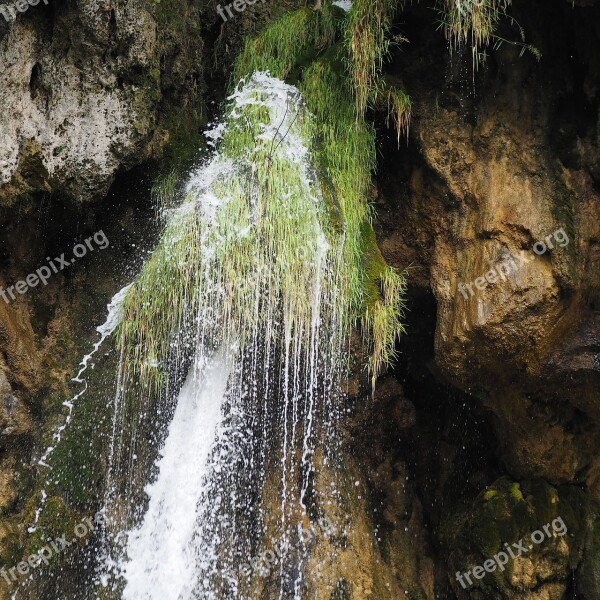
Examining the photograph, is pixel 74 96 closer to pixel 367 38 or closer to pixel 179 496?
pixel 367 38

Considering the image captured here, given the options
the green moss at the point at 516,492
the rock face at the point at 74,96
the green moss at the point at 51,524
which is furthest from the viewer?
the green moss at the point at 516,492

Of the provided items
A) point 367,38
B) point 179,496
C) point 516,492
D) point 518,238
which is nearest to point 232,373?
point 179,496

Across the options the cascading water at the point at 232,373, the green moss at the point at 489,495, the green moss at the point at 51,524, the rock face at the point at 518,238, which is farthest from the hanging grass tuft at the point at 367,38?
the green moss at the point at 51,524

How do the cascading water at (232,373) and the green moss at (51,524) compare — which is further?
the green moss at (51,524)

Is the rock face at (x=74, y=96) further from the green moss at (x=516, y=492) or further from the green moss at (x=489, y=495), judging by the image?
the green moss at (x=516, y=492)

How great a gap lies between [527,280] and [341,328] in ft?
4.01

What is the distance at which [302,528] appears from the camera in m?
4.89

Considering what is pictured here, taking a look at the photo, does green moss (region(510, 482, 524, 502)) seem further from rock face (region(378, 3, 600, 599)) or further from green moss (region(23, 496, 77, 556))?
green moss (region(23, 496, 77, 556))

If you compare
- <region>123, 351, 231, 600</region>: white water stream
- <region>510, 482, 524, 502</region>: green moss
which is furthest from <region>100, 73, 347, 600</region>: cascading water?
<region>510, 482, 524, 502</region>: green moss

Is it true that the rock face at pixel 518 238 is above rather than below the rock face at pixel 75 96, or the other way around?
below

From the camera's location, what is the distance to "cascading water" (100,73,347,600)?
4.49 meters

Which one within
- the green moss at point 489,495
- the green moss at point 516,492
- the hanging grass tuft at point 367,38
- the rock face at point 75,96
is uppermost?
the rock face at point 75,96

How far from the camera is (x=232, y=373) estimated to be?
4602 mm

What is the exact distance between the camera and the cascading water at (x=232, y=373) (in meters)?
4.49
